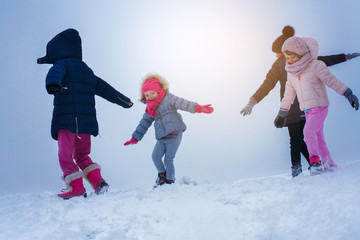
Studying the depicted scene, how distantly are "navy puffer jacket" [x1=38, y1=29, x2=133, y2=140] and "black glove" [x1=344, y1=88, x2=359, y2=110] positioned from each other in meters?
2.68

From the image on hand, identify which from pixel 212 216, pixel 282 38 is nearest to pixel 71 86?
pixel 212 216

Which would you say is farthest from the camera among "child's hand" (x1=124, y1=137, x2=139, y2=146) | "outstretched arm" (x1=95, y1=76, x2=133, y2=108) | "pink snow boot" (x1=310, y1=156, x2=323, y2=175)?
"child's hand" (x1=124, y1=137, x2=139, y2=146)

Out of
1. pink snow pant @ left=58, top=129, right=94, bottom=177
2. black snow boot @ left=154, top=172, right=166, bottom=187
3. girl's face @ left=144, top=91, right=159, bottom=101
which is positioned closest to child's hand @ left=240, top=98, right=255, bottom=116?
girl's face @ left=144, top=91, right=159, bottom=101

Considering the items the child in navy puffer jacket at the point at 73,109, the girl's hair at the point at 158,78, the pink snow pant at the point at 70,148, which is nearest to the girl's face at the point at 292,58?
the girl's hair at the point at 158,78

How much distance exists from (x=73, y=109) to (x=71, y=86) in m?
0.26

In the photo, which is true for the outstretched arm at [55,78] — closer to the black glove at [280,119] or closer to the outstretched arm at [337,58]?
the black glove at [280,119]

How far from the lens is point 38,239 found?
1603mm

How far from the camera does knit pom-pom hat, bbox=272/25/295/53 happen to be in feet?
13.0

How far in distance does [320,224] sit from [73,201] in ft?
6.38

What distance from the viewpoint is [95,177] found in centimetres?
329

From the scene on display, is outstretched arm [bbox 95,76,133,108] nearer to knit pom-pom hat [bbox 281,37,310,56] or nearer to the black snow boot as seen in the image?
the black snow boot

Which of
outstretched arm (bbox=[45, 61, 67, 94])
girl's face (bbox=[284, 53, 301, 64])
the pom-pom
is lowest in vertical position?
girl's face (bbox=[284, 53, 301, 64])

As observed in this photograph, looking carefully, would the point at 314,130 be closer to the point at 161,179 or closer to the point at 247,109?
the point at 247,109

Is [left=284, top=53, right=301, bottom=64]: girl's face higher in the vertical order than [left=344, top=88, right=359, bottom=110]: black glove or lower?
higher
